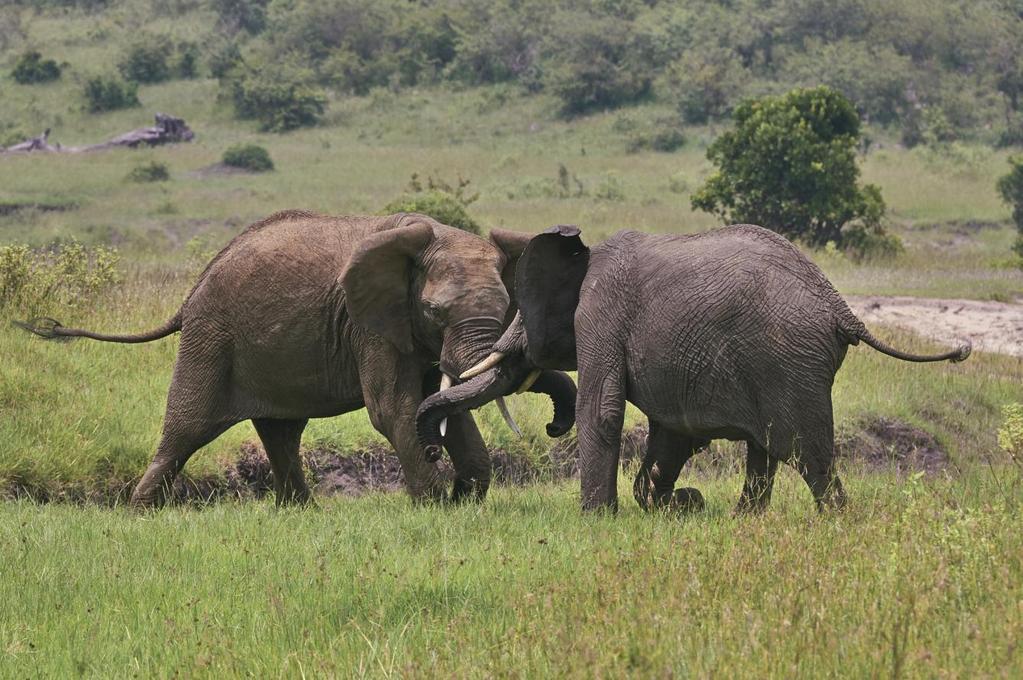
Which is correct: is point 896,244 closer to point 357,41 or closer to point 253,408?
point 253,408

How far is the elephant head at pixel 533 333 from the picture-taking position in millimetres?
8109

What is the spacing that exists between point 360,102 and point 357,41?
8046mm

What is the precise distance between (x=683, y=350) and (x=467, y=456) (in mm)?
1866

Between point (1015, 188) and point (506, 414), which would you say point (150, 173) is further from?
point (506, 414)

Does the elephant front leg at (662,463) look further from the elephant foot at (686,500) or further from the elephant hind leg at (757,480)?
the elephant hind leg at (757,480)

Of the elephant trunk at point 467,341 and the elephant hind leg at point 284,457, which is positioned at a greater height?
the elephant trunk at point 467,341

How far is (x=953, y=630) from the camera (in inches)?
190

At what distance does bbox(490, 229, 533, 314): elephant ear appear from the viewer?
28.9 feet

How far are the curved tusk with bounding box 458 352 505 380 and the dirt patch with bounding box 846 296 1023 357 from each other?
32.2 ft

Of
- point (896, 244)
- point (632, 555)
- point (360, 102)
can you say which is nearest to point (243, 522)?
point (632, 555)

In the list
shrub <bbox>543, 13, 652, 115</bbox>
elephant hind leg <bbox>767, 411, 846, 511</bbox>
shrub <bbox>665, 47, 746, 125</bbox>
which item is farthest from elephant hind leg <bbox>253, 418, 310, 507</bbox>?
shrub <bbox>543, 13, 652, 115</bbox>

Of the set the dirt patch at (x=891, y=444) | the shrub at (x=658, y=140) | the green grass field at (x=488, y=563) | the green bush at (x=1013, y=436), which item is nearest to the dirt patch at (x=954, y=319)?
the green grass field at (x=488, y=563)

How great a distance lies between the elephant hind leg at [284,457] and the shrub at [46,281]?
13.5 feet

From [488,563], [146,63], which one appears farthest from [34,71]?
[488,563]
